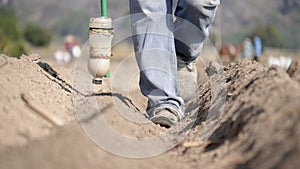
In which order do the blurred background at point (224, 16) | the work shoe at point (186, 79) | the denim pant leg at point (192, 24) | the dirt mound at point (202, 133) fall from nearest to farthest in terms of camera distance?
the dirt mound at point (202, 133), the denim pant leg at point (192, 24), the work shoe at point (186, 79), the blurred background at point (224, 16)

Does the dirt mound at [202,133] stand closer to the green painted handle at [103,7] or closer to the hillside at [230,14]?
the green painted handle at [103,7]

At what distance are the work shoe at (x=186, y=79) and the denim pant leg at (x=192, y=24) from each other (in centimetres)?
10

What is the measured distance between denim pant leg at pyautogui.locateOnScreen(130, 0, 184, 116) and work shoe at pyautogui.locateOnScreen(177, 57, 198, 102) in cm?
82

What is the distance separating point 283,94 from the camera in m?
2.54

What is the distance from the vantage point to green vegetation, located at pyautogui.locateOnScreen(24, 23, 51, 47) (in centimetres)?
6258

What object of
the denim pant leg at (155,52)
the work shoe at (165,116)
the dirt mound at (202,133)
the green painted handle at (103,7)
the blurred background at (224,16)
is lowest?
the dirt mound at (202,133)

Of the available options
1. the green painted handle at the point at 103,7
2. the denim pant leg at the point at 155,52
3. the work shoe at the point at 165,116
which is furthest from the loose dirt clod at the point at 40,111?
the green painted handle at the point at 103,7

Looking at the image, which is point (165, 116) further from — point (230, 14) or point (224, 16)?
point (230, 14)

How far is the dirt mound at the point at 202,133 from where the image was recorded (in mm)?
2168

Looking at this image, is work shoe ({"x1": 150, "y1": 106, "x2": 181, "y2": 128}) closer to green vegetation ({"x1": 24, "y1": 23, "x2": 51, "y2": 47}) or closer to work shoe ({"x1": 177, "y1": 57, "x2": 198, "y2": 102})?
work shoe ({"x1": 177, "y1": 57, "x2": 198, "y2": 102})

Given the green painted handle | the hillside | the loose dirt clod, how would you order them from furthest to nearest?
the hillside → the green painted handle → the loose dirt clod

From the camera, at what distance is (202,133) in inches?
114

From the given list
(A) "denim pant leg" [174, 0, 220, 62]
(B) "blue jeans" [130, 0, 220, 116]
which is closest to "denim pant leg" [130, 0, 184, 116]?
(B) "blue jeans" [130, 0, 220, 116]

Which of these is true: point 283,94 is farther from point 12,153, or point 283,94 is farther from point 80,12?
point 80,12
